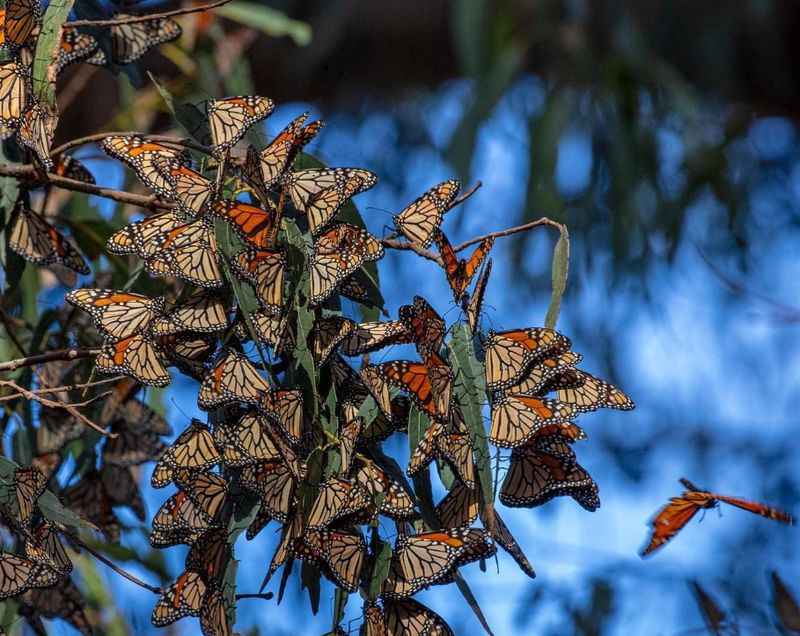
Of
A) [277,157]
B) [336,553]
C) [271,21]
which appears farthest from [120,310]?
[271,21]

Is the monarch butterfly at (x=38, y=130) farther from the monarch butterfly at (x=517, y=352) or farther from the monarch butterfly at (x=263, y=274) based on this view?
the monarch butterfly at (x=517, y=352)

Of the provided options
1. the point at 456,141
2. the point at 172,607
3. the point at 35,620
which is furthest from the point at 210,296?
the point at 456,141

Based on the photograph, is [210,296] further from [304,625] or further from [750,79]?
[750,79]

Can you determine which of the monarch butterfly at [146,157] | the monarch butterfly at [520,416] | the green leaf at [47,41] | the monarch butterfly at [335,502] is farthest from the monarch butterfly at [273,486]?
the green leaf at [47,41]

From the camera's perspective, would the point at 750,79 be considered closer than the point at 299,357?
No

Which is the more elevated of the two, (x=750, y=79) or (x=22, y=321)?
(x=750, y=79)
